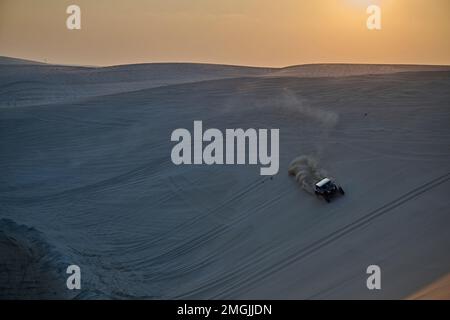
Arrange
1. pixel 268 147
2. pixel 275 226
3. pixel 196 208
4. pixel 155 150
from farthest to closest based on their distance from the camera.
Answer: pixel 155 150
pixel 268 147
pixel 196 208
pixel 275 226

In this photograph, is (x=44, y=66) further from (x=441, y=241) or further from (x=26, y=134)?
(x=441, y=241)

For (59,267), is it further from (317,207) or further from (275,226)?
(317,207)

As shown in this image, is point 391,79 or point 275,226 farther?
point 391,79

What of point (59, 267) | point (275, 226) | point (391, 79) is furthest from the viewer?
point (391, 79)

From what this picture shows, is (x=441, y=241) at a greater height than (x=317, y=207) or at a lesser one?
lesser

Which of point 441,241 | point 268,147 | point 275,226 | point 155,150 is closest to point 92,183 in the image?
point 155,150

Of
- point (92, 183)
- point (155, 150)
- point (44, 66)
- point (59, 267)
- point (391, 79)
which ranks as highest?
point (44, 66)
